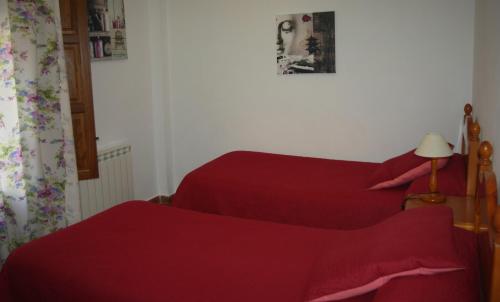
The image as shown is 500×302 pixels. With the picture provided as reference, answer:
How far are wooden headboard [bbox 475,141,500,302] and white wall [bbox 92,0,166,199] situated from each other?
3.02m

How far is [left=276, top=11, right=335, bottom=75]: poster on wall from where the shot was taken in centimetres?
396

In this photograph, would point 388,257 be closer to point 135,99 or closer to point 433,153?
point 433,153

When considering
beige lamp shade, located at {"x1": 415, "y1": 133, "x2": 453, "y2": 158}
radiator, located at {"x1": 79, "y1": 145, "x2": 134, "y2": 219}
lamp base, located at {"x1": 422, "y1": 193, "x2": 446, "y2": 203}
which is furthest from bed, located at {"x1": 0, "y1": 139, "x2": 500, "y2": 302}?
radiator, located at {"x1": 79, "y1": 145, "x2": 134, "y2": 219}

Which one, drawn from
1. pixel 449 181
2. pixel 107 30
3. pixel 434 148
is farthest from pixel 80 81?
pixel 449 181

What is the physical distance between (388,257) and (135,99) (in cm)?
323

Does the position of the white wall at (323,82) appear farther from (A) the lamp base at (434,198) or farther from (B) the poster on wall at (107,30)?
(A) the lamp base at (434,198)

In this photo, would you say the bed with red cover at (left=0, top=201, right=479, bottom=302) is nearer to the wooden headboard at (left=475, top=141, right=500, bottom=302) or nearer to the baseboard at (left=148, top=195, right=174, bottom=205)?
the wooden headboard at (left=475, top=141, right=500, bottom=302)

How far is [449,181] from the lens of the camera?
266cm

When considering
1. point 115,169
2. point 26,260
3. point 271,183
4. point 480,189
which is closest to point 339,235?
point 480,189

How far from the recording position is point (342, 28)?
3922 millimetres

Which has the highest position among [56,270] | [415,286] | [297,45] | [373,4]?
[373,4]

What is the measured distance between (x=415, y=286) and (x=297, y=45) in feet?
9.48

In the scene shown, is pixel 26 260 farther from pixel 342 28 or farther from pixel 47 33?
pixel 342 28

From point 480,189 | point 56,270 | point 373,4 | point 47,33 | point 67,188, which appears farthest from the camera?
point 373,4
